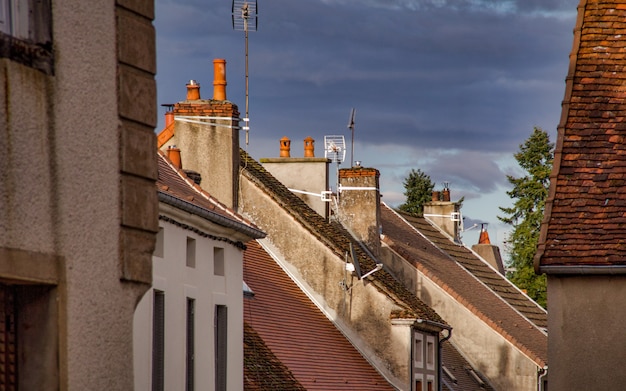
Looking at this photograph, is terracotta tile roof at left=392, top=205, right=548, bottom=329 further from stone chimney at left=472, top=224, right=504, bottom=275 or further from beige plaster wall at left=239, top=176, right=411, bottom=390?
beige plaster wall at left=239, top=176, right=411, bottom=390

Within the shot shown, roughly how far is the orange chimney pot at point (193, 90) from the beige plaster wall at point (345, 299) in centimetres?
450

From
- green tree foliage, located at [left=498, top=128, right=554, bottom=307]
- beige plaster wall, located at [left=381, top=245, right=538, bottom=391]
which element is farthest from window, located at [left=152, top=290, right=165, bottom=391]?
green tree foliage, located at [left=498, top=128, right=554, bottom=307]

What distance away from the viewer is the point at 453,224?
52.3 metres

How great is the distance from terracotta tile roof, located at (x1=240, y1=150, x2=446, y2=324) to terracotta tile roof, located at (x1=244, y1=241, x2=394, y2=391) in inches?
46.4

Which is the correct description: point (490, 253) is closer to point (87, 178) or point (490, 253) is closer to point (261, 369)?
point (261, 369)

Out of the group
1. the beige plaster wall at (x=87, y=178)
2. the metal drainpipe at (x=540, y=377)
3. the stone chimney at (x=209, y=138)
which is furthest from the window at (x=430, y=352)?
the beige plaster wall at (x=87, y=178)

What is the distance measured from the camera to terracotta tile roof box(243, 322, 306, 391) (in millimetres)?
24828

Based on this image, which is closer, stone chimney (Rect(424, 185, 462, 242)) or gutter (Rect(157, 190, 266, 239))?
gutter (Rect(157, 190, 266, 239))

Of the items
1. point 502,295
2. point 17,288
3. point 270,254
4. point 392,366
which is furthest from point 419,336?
point 17,288

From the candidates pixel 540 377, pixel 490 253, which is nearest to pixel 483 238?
pixel 490 253

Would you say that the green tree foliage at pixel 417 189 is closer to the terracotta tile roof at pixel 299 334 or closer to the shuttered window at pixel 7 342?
the terracotta tile roof at pixel 299 334

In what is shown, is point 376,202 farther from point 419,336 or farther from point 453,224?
point 453,224

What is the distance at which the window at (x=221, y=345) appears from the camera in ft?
72.2

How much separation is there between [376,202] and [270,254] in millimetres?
5745
